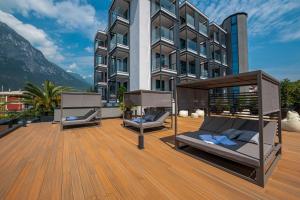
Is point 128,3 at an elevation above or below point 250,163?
above

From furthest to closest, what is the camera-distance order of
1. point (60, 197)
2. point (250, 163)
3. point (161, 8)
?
point (161, 8)
point (250, 163)
point (60, 197)

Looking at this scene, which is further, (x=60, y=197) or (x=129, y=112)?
(x=129, y=112)

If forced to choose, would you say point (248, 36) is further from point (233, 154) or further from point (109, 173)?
point (109, 173)

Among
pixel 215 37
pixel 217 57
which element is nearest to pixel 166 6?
pixel 215 37

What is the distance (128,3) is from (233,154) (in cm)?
1871

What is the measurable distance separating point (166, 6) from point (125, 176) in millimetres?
18113

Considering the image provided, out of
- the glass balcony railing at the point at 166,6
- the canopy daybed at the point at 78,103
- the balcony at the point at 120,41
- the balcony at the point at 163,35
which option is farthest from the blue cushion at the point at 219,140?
the glass balcony railing at the point at 166,6

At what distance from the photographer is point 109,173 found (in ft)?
10.2

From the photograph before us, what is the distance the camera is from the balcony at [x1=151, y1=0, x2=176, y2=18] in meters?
15.1

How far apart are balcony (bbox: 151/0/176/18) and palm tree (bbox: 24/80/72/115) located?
12.9 meters

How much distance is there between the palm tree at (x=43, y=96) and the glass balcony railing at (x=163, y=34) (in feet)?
33.8

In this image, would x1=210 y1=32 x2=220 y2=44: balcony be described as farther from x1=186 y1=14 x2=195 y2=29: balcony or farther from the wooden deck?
the wooden deck

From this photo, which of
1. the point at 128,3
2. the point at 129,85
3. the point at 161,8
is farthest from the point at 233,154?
the point at 128,3

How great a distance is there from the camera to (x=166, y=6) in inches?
619
